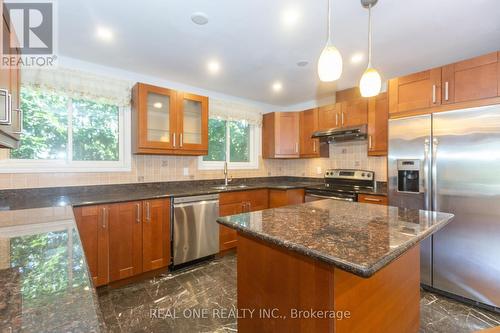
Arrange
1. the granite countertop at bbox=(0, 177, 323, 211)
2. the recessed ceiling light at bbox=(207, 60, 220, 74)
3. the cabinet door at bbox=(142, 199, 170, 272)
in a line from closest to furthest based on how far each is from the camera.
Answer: the granite countertop at bbox=(0, 177, 323, 211)
the cabinet door at bbox=(142, 199, 170, 272)
the recessed ceiling light at bbox=(207, 60, 220, 74)

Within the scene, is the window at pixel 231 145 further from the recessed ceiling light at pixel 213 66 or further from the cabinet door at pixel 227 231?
the recessed ceiling light at pixel 213 66

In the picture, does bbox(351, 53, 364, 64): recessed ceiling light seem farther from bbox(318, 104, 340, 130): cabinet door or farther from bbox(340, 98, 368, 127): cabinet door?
bbox(318, 104, 340, 130): cabinet door

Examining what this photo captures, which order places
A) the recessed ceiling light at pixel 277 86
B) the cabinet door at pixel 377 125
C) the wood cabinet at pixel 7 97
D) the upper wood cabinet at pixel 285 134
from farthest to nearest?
the upper wood cabinet at pixel 285 134
the recessed ceiling light at pixel 277 86
the cabinet door at pixel 377 125
the wood cabinet at pixel 7 97

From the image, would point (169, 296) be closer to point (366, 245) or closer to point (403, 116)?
point (366, 245)

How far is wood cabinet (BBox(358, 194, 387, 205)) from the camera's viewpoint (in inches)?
107

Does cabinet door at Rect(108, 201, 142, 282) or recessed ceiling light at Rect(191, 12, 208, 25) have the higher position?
recessed ceiling light at Rect(191, 12, 208, 25)

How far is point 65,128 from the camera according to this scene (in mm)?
2572

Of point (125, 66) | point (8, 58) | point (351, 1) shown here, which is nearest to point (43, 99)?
point (125, 66)

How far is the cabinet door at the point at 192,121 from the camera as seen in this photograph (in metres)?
3.00

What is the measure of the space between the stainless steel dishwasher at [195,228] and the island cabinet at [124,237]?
11cm

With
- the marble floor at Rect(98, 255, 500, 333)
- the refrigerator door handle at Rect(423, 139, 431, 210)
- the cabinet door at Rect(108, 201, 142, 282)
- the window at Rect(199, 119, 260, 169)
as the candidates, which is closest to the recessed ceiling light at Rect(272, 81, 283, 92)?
the window at Rect(199, 119, 260, 169)

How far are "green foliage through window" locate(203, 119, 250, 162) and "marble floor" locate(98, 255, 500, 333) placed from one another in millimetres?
1866

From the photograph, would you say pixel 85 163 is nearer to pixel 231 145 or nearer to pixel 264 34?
pixel 231 145

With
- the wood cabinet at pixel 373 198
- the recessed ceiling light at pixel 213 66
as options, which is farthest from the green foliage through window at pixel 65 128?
the wood cabinet at pixel 373 198
